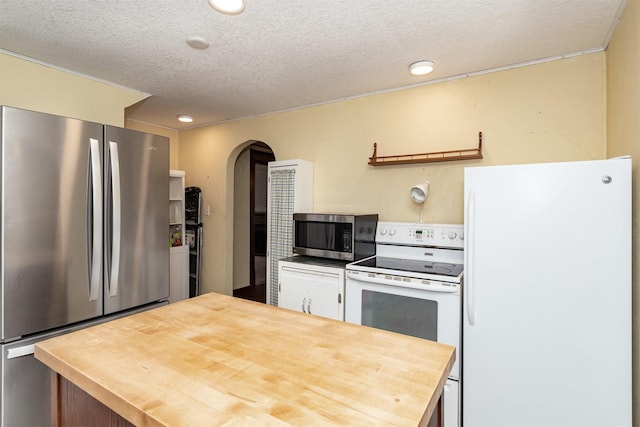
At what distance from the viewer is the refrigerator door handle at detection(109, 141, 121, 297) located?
1.89m

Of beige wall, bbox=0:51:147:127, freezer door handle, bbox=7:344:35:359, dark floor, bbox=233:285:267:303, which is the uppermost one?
beige wall, bbox=0:51:147:127

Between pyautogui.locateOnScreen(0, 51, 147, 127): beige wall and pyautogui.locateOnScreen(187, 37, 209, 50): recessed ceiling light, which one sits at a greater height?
pyautogui.locateOnScreen(187, 37, 209, 50): recessed ceiling light

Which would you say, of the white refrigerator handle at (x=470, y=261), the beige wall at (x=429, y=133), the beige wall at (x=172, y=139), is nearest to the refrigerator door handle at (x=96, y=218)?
the beige wall at (x=429, y=133)

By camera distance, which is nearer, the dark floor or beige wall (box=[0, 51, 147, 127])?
beige wall (box=[0, 51, 147, 127])

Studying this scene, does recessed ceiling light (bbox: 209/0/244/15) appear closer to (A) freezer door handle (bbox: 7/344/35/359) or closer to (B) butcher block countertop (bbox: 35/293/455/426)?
(B) butcher block countertop (bbox: 35/293/455/426)

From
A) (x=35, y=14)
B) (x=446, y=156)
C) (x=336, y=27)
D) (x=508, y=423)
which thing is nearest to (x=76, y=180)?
(x=35, y=14)

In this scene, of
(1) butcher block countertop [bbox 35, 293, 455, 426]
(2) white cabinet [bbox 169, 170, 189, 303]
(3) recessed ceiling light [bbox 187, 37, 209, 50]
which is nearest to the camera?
(1) butcher block countertop [bbox 35, 293, 455, 426]

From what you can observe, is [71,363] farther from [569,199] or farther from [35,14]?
[569,199]

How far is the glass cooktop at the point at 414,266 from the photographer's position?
200 cm

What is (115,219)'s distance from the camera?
1.91m

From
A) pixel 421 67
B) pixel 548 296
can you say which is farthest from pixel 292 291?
pixel 421 67

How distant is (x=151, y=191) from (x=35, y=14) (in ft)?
3.53

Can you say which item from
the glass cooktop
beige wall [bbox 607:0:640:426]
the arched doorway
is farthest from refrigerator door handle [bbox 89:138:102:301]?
beige wall [bbox 607:0:640:426]

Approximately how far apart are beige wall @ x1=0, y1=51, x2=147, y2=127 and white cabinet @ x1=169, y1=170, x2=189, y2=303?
0.94 metres
